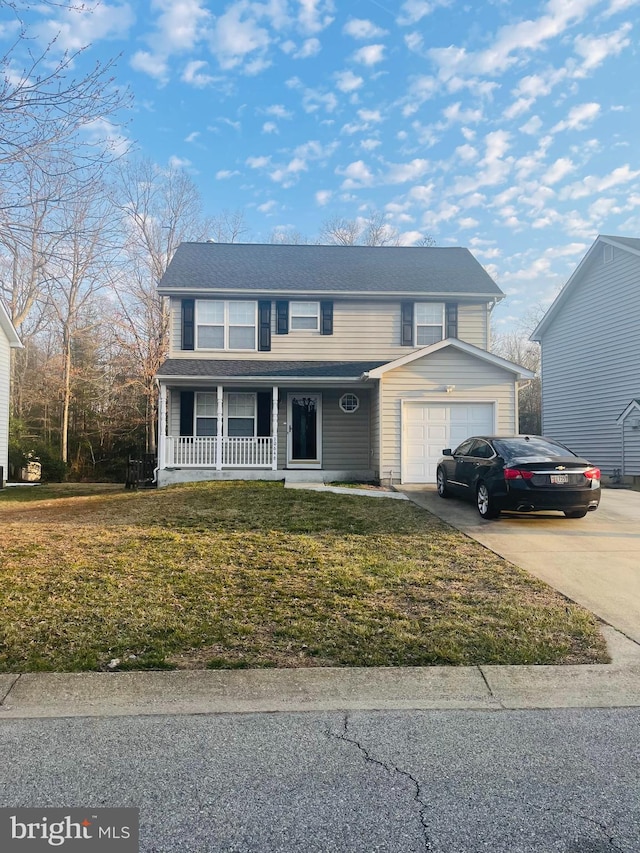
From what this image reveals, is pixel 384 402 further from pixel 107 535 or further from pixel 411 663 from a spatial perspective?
pixel 411 663

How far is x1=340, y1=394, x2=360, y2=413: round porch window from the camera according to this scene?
16.7 metres

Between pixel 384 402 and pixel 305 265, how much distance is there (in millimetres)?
6574

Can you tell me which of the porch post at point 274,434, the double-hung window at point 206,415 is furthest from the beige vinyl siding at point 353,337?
the double-hung window at point 206,415

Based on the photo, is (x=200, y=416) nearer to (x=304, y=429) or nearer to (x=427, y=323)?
(x=304, y=429)

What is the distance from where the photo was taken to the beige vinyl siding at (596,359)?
16828mm

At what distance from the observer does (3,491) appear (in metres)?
16.7

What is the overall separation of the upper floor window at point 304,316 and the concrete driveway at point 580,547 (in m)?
7.36

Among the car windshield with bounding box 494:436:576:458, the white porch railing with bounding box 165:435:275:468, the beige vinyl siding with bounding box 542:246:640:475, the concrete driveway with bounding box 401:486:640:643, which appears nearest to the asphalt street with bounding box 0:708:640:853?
the concrete driveway with bounding box 401:486:640:643

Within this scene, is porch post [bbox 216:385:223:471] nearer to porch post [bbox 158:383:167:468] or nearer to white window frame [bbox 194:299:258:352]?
porch post [bbox 158:383:167:468]

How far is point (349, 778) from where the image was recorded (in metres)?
2.68

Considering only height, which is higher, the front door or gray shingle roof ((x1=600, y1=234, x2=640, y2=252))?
gray shingle roof ((x1=600, y1=234, x2=640, y2=252))

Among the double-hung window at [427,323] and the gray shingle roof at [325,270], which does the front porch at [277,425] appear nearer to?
the double-hung window at [427,323]

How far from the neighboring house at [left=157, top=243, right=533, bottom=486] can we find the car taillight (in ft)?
18.2

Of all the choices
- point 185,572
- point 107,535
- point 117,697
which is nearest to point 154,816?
point 117,697
